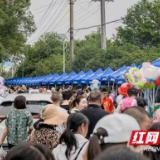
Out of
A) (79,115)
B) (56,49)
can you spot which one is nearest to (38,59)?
(56,49)

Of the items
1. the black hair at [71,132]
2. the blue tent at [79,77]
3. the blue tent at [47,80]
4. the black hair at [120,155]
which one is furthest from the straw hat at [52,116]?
the blue tent at [47,80]

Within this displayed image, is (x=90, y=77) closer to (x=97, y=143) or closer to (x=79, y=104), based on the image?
(x=79, y=104)

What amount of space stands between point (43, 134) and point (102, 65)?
33.4m

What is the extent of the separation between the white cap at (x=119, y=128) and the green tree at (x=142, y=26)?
48272mm

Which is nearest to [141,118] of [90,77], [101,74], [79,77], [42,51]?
[101,74]

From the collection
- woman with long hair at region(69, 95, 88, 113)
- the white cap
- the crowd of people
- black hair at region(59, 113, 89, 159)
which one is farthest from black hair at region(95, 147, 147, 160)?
woman with long hair at region(69, 95, 88, 113)

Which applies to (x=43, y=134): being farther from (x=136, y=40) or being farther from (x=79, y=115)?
(x=136, y=40)

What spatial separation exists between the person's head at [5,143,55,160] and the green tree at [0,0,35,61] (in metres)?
40.7

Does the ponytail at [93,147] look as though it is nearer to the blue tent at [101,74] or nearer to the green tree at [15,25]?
the blue tent at [101,74]

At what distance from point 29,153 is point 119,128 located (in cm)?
87

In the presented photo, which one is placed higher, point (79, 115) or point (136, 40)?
point (136, 40)

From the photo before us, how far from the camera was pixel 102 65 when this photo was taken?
1535 inches

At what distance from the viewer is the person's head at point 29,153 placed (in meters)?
2.53

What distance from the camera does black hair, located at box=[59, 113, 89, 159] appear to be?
14.5 feet
